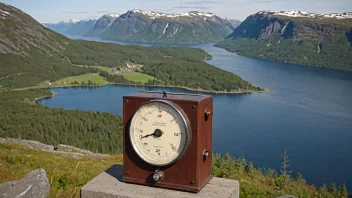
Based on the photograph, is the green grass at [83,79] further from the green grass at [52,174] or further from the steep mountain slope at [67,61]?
the green grass at [52,174]

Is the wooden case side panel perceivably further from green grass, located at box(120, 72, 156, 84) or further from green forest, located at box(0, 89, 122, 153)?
green grass, located at box(120, 72, 156, 84)

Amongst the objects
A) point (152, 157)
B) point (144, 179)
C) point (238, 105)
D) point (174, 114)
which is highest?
point (174, 114)

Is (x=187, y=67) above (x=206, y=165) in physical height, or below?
below

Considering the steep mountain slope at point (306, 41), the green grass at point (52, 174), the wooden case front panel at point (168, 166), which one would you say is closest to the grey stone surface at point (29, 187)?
the green grass at point (52, 174)

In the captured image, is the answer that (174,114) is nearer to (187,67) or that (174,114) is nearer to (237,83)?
(237,83)

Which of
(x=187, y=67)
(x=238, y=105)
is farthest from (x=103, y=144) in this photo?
(x=187, y=67)

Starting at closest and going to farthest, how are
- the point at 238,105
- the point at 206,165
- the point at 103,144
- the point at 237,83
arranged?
1. the point at 206,165
2. the point at 103,144
3. the point at 238,105
4. the point at 237,83
